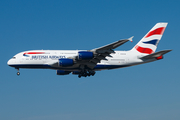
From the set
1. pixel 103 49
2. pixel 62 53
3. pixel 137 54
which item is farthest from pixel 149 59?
pixel 62 53

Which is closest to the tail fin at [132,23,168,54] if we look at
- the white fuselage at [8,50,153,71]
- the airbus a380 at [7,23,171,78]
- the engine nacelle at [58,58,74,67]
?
the airbus a380 at [7,23,171,78]

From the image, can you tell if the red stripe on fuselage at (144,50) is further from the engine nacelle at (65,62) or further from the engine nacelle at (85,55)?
the engine nacelle at (65,62)

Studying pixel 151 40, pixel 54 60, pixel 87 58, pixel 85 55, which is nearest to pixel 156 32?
pixel 151 40

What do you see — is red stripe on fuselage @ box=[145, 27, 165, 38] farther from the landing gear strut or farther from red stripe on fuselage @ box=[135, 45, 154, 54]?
the landing gear strut

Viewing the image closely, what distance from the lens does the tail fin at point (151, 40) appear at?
162 ft

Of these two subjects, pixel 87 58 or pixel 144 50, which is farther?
pixel 144 50

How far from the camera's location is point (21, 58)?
4503 cm

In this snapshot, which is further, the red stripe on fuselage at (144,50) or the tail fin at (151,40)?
the tail fin at (151,40)

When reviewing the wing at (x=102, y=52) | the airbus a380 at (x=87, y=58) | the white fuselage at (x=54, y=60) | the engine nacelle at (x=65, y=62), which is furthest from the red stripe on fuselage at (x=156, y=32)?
the engine nacelle at (x=65, y=62)

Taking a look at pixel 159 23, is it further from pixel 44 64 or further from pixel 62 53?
pixel 44 64

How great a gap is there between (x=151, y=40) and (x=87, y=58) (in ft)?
48.1

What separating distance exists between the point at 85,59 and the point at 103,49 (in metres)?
3.08

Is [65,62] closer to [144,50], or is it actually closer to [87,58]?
[87,58]

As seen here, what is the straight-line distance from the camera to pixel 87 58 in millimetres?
41625
